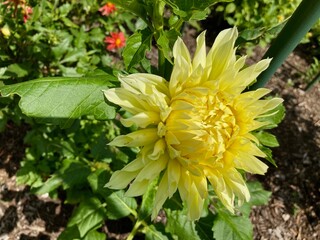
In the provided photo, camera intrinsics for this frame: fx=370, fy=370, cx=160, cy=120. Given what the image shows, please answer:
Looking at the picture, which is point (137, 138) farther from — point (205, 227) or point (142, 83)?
point (205, 227)

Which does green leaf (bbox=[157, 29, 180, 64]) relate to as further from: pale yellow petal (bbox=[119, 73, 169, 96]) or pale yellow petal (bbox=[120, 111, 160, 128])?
pale yellow petal (bbox=[120, 111, 160, 128])

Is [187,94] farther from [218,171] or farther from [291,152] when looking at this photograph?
[291,152]

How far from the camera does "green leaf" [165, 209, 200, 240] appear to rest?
1.82 m

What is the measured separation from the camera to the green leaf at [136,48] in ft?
3.82

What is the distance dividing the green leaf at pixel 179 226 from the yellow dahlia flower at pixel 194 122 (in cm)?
65

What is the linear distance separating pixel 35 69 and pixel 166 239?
140 cm

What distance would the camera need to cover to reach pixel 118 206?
2.04m

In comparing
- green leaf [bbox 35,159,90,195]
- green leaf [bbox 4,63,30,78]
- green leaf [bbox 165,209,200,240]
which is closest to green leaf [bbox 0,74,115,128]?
green leaf [bbox 165,209,200,240]

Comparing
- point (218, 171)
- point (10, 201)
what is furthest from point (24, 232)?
point (218, 171)

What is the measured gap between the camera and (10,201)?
2682mm

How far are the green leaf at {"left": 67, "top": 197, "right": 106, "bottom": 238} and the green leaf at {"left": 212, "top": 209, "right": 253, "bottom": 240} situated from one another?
2.29ft

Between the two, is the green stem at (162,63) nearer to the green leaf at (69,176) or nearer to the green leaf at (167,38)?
the green leaf at (167,38)

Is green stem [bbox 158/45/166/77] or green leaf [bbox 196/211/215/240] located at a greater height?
green stem [bbox 158/45/166/77]

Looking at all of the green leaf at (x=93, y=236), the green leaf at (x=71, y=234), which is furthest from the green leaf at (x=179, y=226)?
the green leaf at (x=71, y=234)
